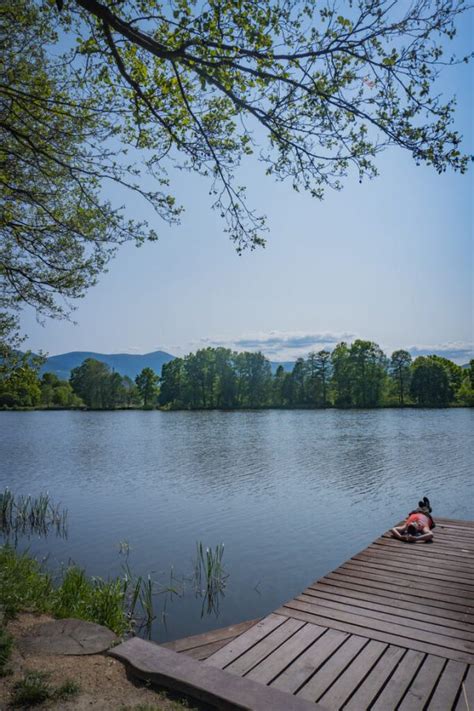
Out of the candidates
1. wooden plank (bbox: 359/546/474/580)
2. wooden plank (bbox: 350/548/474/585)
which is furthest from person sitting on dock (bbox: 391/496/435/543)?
wooden plank (bbox: 350/548/474/585)

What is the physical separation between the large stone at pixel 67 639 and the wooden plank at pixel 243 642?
1.08 meters

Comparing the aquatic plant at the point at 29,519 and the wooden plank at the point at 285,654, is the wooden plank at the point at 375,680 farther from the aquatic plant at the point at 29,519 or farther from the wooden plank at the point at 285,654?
the aquatic plant at the point at 29,519

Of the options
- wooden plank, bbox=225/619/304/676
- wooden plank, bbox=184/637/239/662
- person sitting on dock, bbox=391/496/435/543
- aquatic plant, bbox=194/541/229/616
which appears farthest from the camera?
person sitting on dock, bbox=391/496/435/543

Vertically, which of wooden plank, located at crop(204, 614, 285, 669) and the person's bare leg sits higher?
wooden plank, located at crop(204, 614, 285, 669)

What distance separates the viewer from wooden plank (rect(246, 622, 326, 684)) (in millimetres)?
4418

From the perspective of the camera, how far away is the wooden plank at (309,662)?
4.25 meters

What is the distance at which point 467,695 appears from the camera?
3.99 meters

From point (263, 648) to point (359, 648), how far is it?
95 cm

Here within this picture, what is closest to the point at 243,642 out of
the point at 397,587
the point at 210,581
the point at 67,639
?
the point at 67,639

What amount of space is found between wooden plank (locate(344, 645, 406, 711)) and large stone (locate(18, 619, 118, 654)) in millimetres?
2377

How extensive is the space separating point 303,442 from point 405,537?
24461 mm

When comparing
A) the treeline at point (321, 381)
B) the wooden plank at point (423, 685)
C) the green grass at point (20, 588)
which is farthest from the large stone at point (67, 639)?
the treeline at point (321, 381)

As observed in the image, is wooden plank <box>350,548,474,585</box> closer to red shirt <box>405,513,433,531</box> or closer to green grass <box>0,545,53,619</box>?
red shirt <box>405,513,433,531</box>

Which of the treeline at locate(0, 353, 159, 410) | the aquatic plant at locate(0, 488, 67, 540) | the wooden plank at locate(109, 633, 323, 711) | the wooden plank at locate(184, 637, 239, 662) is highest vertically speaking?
the treeline at locate(0, 353, 159, 410)
